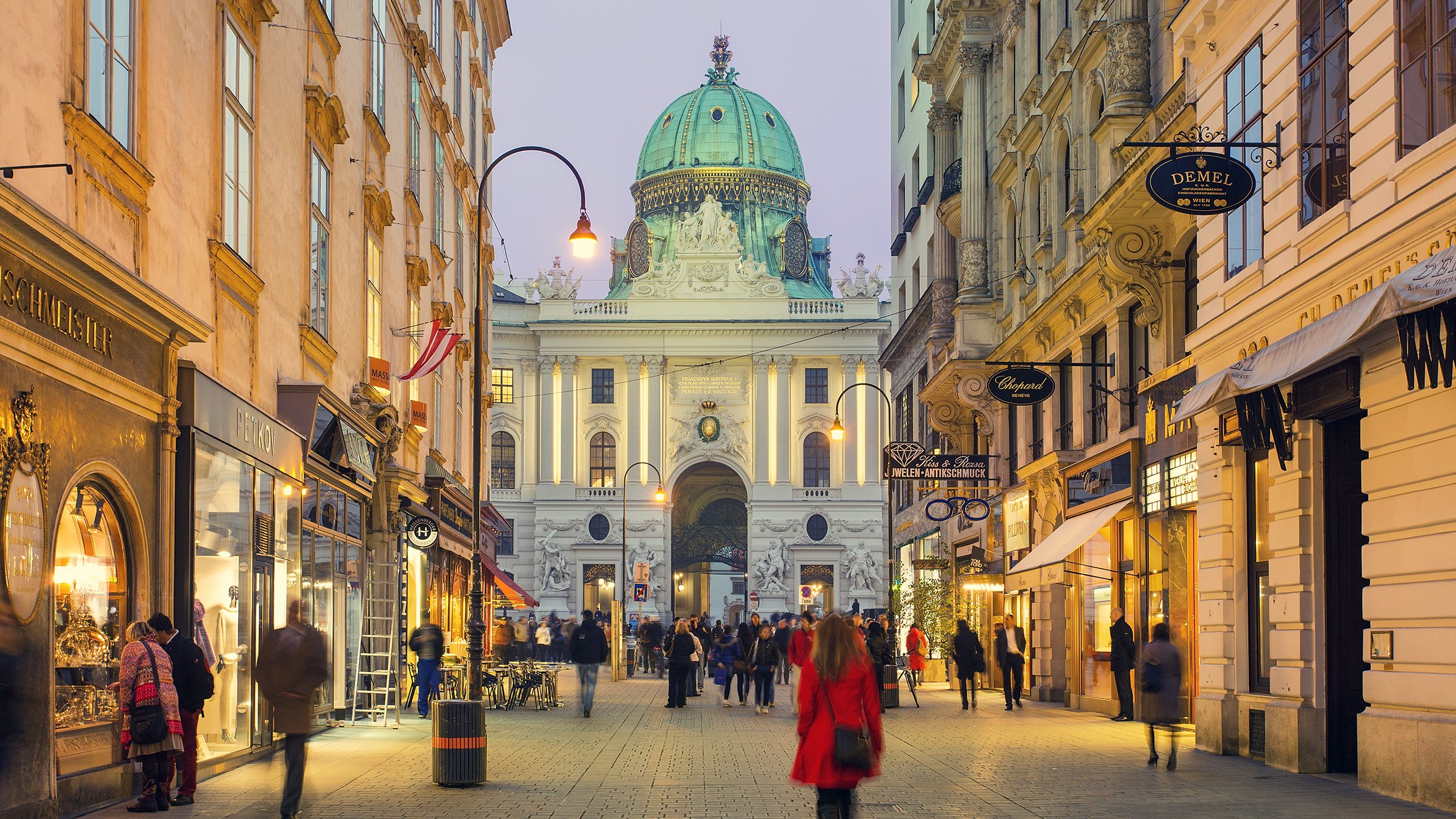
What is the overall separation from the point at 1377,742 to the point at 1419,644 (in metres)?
1.01

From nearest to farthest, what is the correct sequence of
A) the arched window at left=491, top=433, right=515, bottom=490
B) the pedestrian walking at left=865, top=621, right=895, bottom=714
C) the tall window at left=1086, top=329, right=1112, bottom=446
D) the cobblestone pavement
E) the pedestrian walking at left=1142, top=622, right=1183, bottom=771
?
1. the cobblestone pavement
2. the pedestrian walking at left=1142, top=622, right=1183, bottom=771
3. the tall window at left=1086, top=329, right=1112, bottom=446
4. the pedestrian walking at left=865, top=621, right=895, bottom=714
5. the arched window at left=491, top=433, right=515, bottom=490

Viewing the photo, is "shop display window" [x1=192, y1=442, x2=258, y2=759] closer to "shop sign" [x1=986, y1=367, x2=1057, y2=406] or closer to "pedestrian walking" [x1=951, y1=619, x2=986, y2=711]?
"shop sign" [x1=986, y1=367, x2=1057, y2=406]

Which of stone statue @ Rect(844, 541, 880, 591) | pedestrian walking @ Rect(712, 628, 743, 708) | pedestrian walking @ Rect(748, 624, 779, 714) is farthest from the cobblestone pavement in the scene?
stone statue @ Rect(844, 541, 880, 591)

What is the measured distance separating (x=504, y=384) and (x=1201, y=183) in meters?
68.5

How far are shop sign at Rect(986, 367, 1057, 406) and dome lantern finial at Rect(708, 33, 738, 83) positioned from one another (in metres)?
69.9

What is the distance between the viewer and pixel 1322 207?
1512 cm

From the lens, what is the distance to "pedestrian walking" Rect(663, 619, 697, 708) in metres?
29.3

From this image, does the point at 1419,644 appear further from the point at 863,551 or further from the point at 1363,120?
the point at 863,551

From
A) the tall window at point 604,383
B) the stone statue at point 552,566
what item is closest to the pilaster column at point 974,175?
the tall window at point 604,383

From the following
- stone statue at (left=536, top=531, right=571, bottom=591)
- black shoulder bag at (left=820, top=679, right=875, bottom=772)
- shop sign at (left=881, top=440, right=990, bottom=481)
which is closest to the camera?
black shoulder bag at (left=820, top=679, right=875, bottom=772)

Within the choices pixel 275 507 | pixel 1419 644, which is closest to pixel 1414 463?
pixel 1419 644

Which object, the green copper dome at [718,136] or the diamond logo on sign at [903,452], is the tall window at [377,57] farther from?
the green copper dome at [718,136]

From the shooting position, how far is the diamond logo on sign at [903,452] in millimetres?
32938

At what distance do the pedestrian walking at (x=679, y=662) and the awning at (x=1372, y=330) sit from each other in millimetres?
15326
